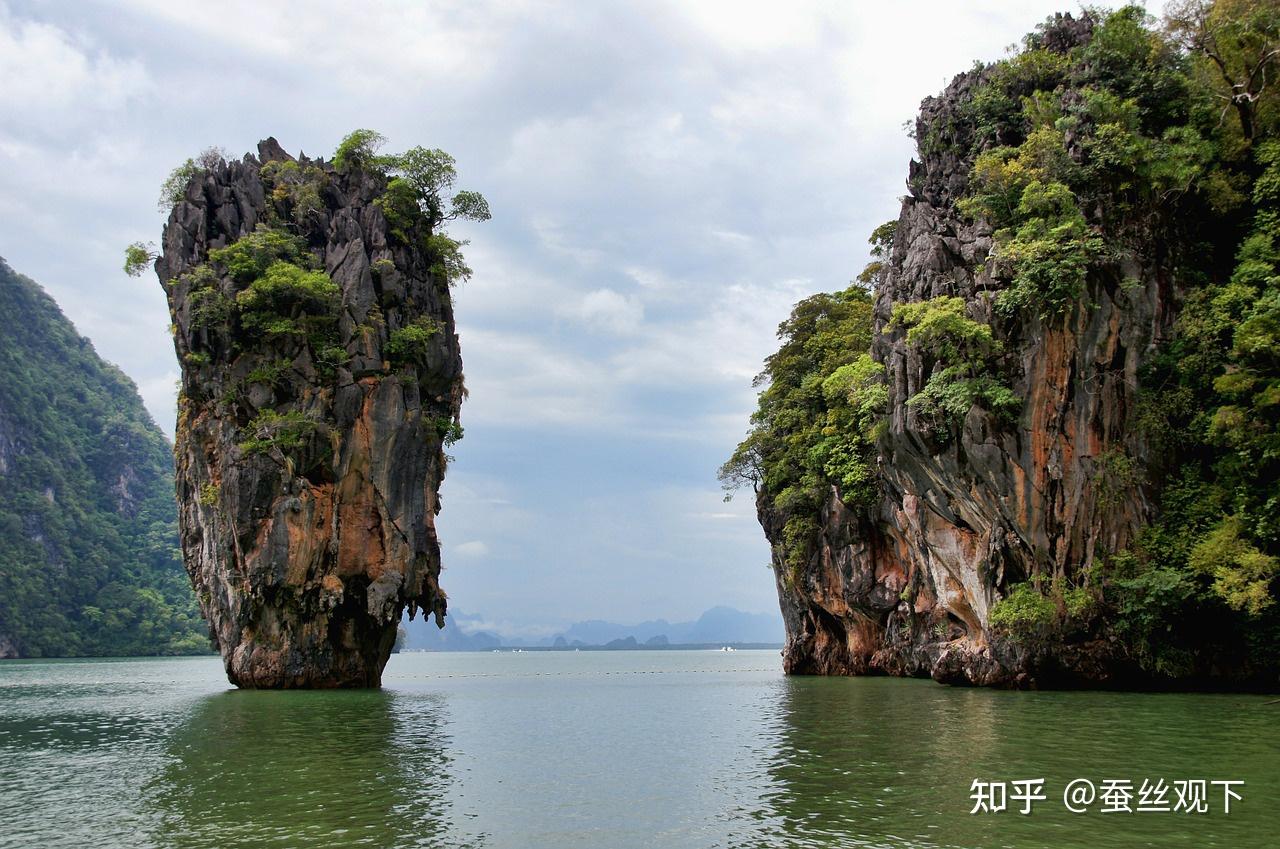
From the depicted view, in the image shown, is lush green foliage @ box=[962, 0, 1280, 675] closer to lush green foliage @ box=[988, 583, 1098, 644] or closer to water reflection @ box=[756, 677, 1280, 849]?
lush green foliage @ box=[988, 583, 1098, 644]

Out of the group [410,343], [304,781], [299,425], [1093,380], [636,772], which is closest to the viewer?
[304,781]

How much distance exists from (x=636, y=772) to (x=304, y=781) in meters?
5.55

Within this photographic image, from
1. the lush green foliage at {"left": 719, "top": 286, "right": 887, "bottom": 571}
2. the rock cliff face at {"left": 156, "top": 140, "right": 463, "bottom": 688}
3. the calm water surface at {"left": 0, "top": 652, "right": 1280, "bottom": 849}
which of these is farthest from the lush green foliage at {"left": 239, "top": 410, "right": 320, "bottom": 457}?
the lush green foliage at {"left": 719, "top": 286, "right": 887, "bottom": 571}

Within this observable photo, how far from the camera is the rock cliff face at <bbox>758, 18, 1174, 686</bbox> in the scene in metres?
23.6

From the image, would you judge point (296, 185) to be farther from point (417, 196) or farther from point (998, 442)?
point (998, 442)

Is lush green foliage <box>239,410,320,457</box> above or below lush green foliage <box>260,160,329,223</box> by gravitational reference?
below

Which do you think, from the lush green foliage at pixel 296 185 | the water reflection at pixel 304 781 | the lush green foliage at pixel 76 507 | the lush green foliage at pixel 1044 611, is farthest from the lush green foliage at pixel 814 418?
the lush green foliage at pixel 76 507

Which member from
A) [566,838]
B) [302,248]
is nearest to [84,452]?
[302,248]

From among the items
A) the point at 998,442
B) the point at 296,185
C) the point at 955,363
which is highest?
the point at 296,185

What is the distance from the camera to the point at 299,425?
102 ft

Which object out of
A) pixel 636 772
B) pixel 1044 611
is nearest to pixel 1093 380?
pixel 1044 611

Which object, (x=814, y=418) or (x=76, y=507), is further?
(x=76, y=507)

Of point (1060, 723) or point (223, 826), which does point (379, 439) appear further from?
point (1060, 723)

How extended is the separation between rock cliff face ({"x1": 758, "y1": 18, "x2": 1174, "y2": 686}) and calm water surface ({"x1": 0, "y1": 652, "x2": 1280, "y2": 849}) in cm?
364
